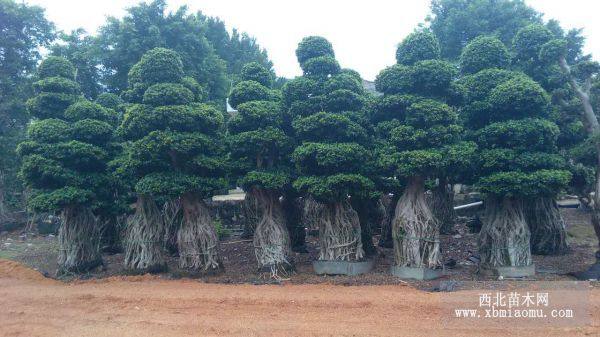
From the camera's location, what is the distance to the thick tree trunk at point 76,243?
11.3 m

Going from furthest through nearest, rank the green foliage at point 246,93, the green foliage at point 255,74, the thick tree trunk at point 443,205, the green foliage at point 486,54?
the thick tree trunk at point 443,205 → the green foliage at point 255,74 → the green foliage at point 246,93 → the green foliage at point 486,54

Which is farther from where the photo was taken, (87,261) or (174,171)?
(87,261)

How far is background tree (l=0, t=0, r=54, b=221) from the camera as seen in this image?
1834cm

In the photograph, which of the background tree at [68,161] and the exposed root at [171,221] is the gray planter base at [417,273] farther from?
the background tree at [68,161]

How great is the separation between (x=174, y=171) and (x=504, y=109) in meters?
8.25

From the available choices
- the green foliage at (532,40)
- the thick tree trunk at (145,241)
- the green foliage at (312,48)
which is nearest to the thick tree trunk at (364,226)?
the green foliage at (312,48)

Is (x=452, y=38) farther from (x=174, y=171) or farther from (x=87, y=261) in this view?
(x=87, y=261)

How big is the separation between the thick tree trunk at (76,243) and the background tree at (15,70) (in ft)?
30.5

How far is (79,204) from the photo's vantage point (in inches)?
450

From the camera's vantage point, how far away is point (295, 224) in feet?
43.2

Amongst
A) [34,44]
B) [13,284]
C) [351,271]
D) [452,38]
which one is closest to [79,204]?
[13,284]

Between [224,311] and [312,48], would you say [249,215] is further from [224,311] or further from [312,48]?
[224,311]

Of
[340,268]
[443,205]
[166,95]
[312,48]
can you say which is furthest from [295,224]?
[166,95]

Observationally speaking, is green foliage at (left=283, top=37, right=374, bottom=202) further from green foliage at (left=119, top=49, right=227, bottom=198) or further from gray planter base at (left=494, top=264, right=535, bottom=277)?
gray planter base at (left=494, top=264, right=535, bottom=277)
